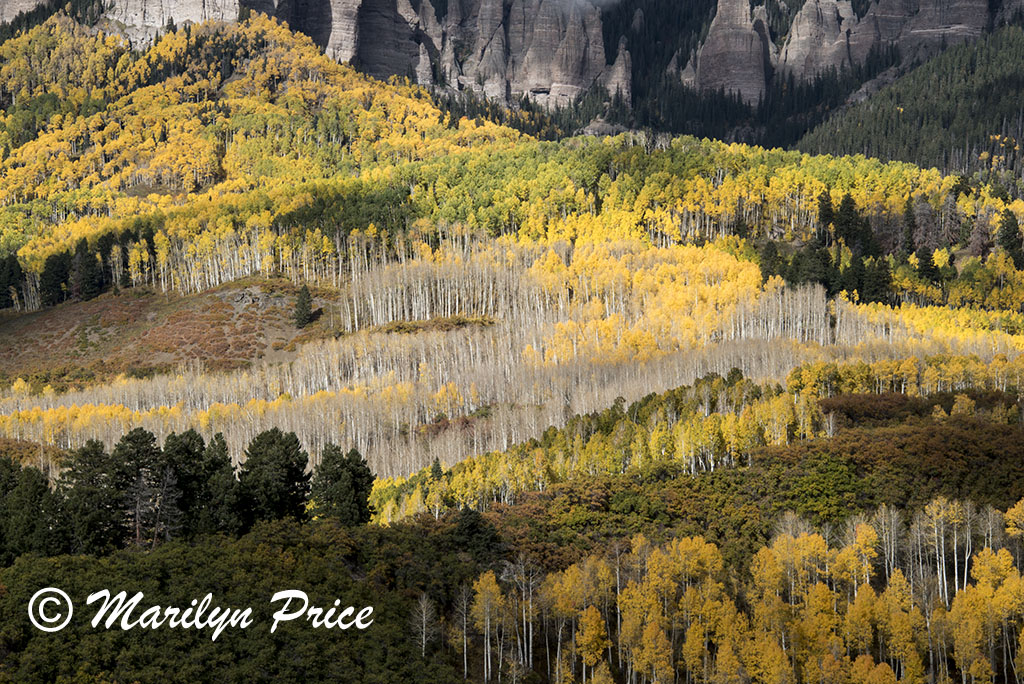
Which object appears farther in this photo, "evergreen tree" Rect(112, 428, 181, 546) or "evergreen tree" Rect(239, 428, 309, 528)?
"evergreen tree" Rect(239, 428, 309, 528)

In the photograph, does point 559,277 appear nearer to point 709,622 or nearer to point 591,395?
point 591,395

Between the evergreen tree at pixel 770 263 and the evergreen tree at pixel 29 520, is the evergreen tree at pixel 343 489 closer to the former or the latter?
the evergreen tree at pixel 29 520

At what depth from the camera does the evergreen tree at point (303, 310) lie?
179 m

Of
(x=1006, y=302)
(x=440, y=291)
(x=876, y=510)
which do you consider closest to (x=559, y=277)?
(x=440, y=291)

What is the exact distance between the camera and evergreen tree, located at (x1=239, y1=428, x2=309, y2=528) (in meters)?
89.9

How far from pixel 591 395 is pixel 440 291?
50.7 metres

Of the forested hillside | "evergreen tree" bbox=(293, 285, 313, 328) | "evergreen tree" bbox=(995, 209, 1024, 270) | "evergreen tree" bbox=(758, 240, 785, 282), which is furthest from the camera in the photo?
"evergreen tree" bbox=(293, 285, 313, 328)

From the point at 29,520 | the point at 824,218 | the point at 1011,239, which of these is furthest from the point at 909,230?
the point at 29,520

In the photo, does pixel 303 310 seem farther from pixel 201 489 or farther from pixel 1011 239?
pixel 1011 239

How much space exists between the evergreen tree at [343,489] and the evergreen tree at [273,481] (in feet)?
5.20

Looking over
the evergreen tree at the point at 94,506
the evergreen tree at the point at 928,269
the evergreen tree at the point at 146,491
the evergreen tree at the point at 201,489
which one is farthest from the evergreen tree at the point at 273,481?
the evergreen tree at the point at 928,269

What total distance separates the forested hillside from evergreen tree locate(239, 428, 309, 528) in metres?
0.32

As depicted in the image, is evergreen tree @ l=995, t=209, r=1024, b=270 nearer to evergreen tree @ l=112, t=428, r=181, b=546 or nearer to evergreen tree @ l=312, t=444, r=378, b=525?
evergreen tree @ l=312, t=444, r=378, b=525

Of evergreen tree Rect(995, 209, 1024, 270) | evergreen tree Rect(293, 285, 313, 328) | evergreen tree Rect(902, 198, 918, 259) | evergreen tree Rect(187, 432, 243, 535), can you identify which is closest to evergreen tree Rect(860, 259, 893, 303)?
evergreen tree Rect(902, 198, 918, 259)
